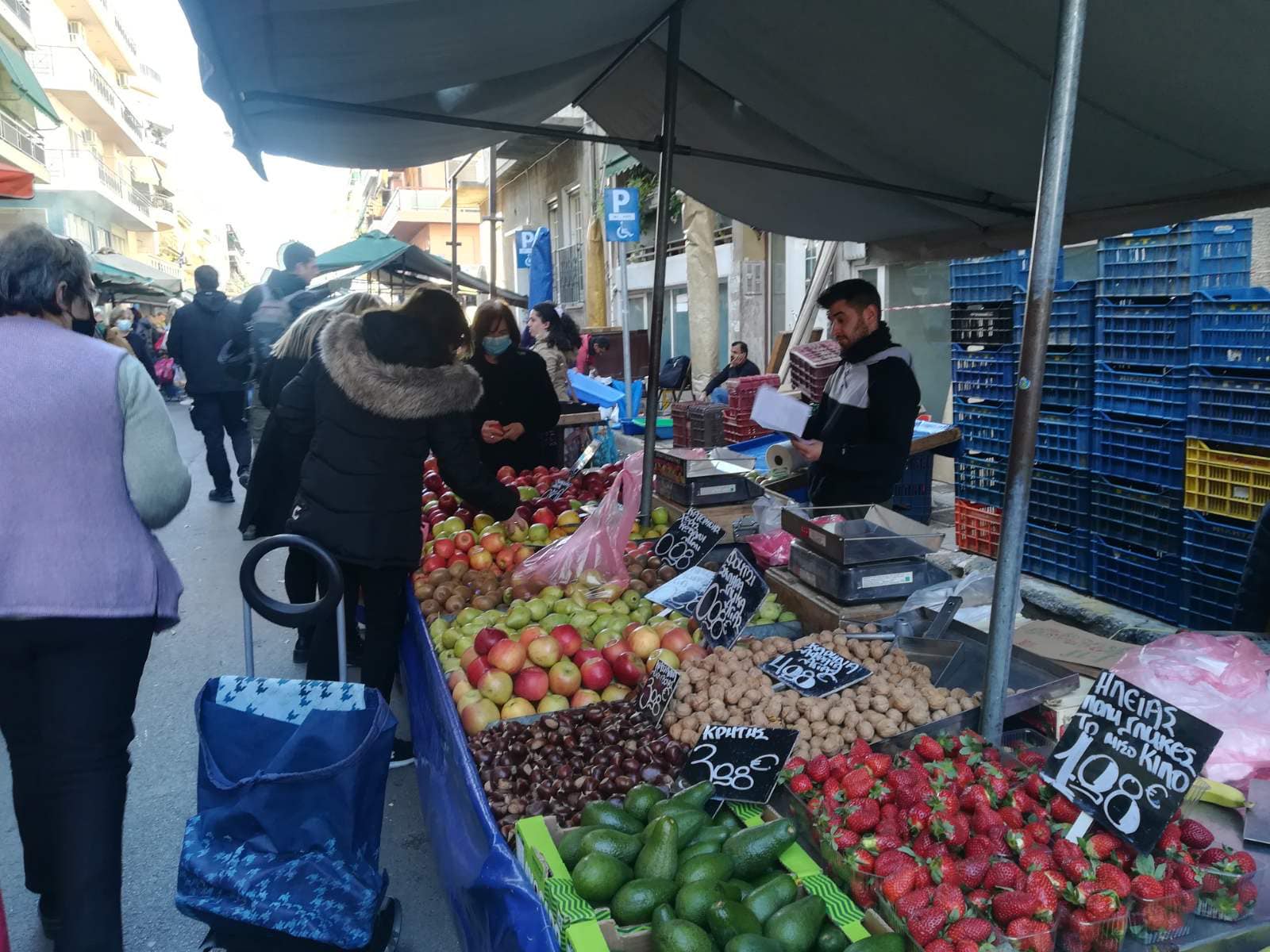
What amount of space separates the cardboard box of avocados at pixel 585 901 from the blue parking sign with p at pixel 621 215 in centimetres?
1027

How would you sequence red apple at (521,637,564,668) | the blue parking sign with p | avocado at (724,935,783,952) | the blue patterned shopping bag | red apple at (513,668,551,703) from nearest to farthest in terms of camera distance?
avocado at (724,935,783,952) → the blue patterned shopping bag → red apple at (513,668,551,703) → red apple at (521,637,564,668) → the blue parking sign with p

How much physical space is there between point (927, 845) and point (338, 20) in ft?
9.78

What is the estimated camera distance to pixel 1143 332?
505 centimetres

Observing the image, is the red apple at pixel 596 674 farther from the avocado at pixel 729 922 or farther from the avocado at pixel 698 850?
the avocado at pixel 729 922

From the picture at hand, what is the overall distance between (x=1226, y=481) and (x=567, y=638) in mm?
3601

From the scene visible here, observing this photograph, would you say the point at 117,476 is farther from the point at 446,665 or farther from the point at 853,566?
the point at 853,566

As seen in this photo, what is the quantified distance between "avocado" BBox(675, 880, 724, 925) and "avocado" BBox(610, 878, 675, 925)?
3 centimetres

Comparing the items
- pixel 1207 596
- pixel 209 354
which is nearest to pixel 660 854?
pixel 1207 596

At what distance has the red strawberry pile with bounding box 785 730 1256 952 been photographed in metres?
1.68

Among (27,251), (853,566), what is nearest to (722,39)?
(853,566)

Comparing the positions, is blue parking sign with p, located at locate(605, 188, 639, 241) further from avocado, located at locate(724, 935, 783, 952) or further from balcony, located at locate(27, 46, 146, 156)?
balcony, located at locate(27, 46, 146, 156)

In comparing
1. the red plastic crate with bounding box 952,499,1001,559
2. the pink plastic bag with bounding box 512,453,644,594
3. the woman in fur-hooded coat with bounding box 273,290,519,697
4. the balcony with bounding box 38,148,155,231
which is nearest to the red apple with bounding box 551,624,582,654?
the pink plastic bag with bounding box 512,453,644,594

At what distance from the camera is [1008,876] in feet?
5.78

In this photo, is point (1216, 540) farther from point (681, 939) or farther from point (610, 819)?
point (681, 939)
